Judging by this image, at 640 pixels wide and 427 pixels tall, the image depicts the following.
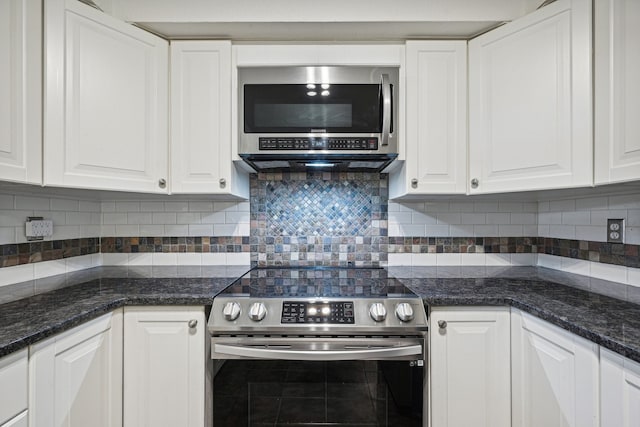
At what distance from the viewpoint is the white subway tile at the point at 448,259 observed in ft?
6.62

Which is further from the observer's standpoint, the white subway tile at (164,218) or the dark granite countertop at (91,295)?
the white subway tile at (164,218)

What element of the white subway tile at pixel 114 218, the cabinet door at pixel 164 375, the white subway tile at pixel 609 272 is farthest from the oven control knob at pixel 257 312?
the white subway tile at pixel 609 272

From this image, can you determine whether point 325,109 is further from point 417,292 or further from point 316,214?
point 417,292

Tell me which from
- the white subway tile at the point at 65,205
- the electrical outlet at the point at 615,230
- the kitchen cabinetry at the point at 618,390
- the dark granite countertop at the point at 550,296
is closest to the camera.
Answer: the kitchen cabinetry at the point at 618,390

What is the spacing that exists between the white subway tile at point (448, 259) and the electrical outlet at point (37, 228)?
2.16 meters

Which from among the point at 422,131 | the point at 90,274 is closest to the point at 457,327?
the point at 422,131

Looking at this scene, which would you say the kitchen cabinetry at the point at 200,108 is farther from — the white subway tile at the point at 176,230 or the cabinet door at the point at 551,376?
the cabinet door at the point at 551,376

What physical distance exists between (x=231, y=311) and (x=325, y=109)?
103 centimetres

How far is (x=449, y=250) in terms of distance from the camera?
2.02m

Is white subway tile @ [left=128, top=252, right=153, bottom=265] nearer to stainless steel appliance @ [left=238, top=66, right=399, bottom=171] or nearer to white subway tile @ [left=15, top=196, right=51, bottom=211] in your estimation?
white subway tile @ [left=15, top=196, right=51, bottom=211]

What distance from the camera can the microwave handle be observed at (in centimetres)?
157

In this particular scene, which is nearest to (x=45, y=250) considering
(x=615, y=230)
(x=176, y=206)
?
(x=176, y=206)

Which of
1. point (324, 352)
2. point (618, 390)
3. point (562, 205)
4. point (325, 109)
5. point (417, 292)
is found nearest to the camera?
point (618, 390)

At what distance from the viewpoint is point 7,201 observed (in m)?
1.47
